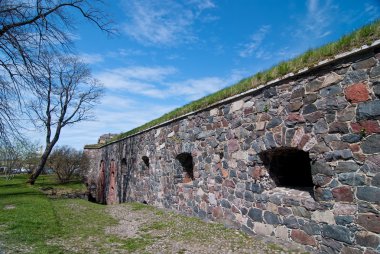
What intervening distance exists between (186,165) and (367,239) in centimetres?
540

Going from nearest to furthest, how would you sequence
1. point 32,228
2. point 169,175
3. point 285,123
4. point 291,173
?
1. point 285,123
2. point 291,173
3. point 32,228
4. point 169,175

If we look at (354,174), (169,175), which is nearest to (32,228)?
(169,175)

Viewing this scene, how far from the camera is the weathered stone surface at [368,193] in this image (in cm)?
358

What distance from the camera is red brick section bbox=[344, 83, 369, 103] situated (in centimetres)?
375

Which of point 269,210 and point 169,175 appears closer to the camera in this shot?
point 269,210

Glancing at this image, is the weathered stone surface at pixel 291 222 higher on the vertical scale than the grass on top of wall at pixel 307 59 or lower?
lower

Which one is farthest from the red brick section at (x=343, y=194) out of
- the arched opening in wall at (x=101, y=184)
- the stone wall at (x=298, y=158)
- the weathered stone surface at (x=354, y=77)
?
the arched opening in wall at (x=101, y=184)

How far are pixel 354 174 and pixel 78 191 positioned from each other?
669 inches

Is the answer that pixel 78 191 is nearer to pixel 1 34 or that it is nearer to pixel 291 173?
pixel 1 34

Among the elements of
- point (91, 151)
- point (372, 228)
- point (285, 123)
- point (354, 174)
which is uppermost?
point (91, 151)

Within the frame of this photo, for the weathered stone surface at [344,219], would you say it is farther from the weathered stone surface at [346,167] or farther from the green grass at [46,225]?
the green grass at [46,225]

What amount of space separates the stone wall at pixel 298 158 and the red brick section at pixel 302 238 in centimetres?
1

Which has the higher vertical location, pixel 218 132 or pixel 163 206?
pixel 218 132

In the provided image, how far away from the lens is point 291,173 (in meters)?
5.59
